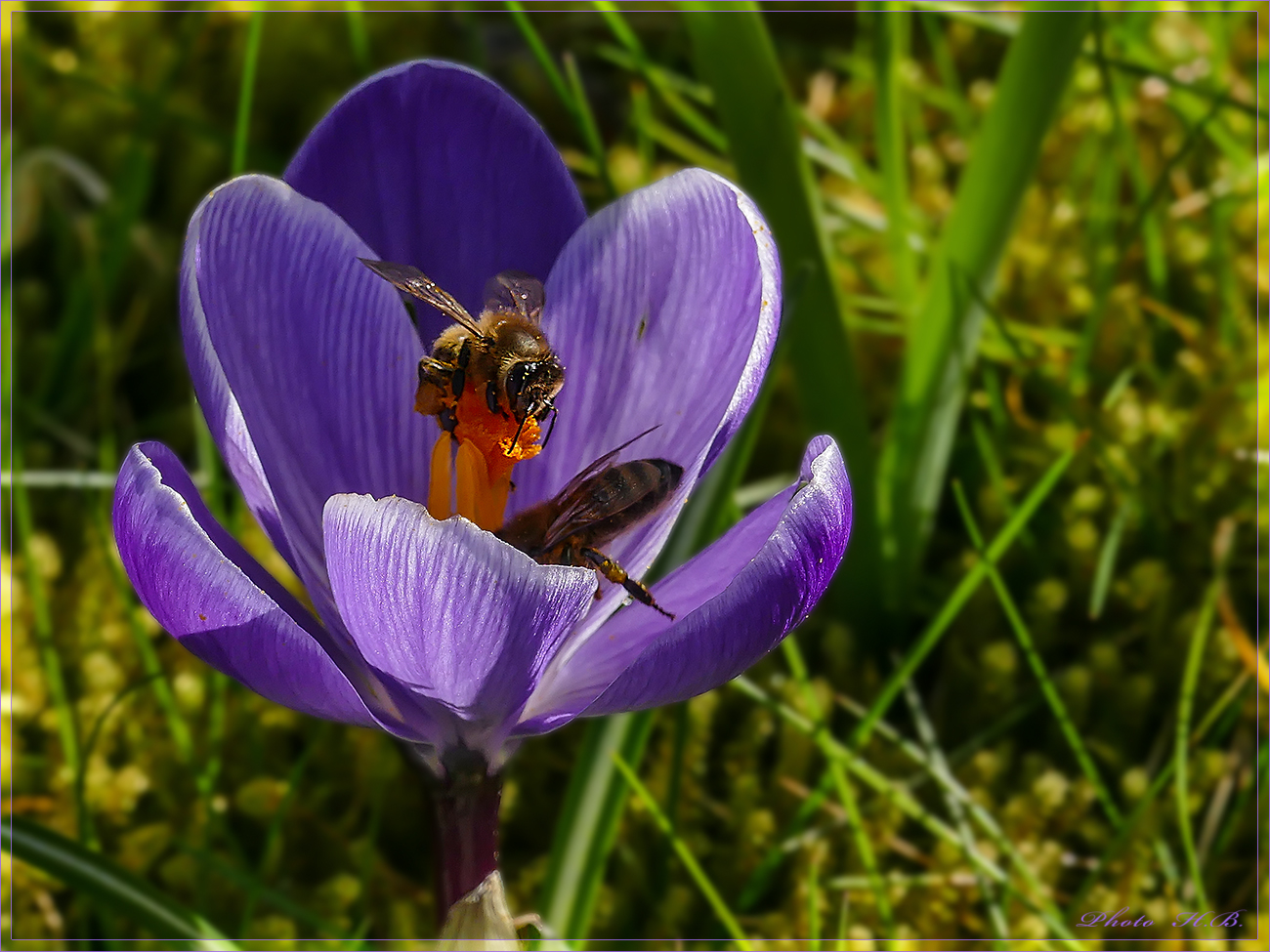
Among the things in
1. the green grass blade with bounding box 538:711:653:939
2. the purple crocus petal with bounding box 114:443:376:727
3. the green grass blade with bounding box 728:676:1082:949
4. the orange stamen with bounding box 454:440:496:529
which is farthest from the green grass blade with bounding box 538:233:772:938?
the purple crocus petal with bounding box 114:443:376:727

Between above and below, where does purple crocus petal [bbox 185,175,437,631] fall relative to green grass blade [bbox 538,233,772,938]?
above

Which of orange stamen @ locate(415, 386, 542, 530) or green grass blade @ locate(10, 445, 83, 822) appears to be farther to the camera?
green grass blade @ locate(10, 445, 83, 822)

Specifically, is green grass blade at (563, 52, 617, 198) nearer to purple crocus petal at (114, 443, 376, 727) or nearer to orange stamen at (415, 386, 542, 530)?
orange stamen at (415, 386, 542, 530)

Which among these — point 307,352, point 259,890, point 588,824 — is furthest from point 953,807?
point 307,352

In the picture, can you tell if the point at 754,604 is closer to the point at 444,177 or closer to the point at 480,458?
the point at 480,458

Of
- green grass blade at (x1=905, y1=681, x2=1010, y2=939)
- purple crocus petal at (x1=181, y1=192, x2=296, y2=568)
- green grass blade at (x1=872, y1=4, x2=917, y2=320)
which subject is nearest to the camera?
purple crocus petal at (x1=181, y1=192, x2=296, y2=568)

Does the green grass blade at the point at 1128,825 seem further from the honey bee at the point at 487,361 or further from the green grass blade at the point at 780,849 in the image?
the honey bee at the point at 487,361

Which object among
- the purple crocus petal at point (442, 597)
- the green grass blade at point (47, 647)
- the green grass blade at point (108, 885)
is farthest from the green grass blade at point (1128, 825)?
the green grass blade at point (47, 647)
